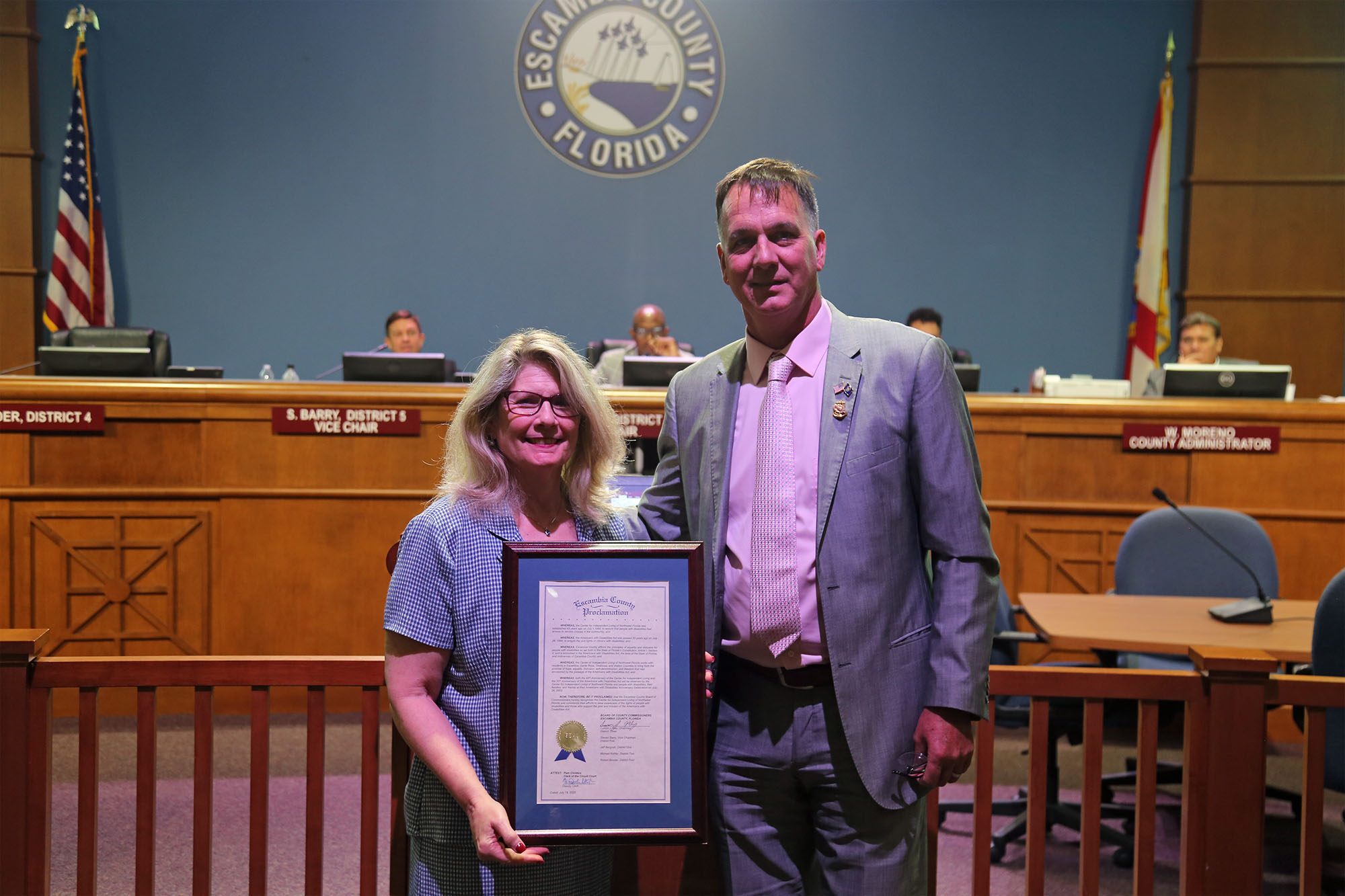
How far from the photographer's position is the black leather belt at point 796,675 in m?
1.46

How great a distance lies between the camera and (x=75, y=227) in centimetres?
662

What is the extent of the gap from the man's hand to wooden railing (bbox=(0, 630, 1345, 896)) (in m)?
0.47

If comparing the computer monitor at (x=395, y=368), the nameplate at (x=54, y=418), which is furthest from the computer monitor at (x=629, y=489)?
the nameplate at (x=54, y=418)

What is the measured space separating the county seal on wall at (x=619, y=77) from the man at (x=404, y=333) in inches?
67.3

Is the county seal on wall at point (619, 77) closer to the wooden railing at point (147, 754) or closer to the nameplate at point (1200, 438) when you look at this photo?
the nameplate at point (1200, 438)

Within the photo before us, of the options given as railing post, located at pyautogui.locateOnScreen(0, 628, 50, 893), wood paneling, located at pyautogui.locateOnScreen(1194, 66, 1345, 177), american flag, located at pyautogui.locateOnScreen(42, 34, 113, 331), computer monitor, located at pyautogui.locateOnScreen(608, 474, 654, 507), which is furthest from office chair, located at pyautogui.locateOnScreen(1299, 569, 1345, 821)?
american flag, located at pyautogui.locateOnScreen(42, 34, 113, 331)

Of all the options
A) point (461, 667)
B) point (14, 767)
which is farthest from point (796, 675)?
point (14, 767)

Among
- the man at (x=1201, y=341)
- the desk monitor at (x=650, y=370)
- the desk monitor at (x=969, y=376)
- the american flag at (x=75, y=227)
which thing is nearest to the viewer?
the desk monitor at (x=650, y=370)

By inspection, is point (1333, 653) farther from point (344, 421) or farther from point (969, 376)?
point (344, 421)

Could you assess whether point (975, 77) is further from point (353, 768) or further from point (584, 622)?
point (584, 622)

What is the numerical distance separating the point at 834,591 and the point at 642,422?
2693mm

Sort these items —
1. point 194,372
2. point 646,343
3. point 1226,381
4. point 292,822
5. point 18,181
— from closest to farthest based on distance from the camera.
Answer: point 292,822, point 1226,381, point 194,372, point 646,343, point 18,181

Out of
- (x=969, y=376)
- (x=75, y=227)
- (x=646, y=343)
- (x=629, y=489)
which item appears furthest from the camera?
(x=75, y=227)

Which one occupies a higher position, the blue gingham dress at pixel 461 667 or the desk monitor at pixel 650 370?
the desk monitor at pixel 650 370
